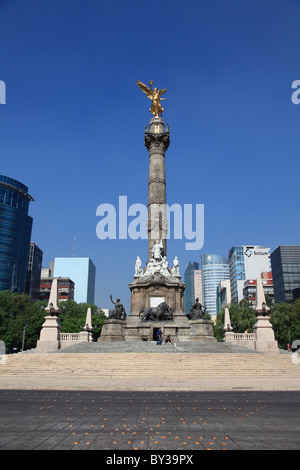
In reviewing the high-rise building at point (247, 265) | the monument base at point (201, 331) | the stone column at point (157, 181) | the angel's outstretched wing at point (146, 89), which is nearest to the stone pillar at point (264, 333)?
the monument base at point (201, 331)

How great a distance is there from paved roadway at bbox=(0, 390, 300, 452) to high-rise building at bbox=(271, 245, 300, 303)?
302 feet

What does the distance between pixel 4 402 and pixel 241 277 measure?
135 meters

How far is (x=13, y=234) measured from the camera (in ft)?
331

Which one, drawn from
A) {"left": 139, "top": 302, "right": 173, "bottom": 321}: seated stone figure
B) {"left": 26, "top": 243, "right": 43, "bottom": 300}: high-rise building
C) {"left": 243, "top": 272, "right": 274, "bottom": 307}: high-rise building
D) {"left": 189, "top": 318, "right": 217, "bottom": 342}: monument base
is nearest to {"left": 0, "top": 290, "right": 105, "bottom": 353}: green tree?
{"left": 139, "top": 302, "right": 173, "bottom": 321}: seated stone figure

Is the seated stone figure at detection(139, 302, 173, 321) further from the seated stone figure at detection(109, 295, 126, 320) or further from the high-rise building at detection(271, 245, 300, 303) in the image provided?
the high-rise building at detection(271, 245, 300, 303)

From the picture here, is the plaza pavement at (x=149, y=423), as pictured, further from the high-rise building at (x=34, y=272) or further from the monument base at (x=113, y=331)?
the high-rise building at (x=34, y=272)

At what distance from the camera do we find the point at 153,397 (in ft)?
42.2

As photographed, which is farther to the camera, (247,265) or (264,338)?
(247,265)

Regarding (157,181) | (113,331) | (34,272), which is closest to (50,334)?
(113,331)

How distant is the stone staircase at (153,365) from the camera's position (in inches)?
814

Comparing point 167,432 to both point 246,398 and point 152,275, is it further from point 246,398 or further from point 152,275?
point 152,275

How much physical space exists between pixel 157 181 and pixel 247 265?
10107cm

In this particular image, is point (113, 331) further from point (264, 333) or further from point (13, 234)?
point (13, 234)

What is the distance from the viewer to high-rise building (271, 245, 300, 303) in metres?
99.8
